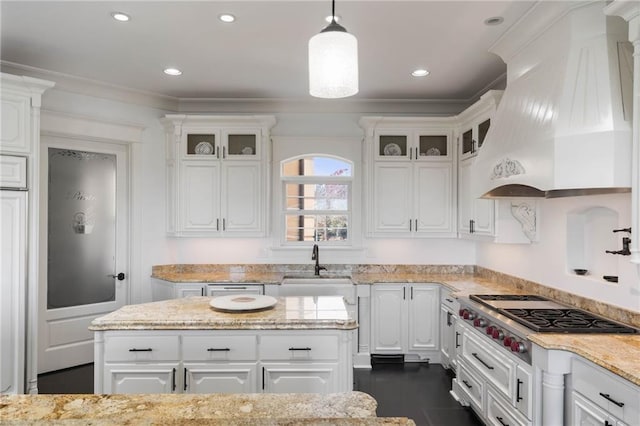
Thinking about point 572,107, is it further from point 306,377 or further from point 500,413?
point 306,377

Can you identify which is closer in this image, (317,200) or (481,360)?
(481,360)

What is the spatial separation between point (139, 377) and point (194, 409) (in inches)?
51.2

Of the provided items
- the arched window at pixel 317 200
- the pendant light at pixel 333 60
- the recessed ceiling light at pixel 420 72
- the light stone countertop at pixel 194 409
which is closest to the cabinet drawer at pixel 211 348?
the light stone countertop at pixel 194 409

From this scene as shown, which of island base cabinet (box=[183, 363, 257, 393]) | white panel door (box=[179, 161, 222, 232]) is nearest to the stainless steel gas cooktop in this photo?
island base cabinet (box=[183, 363, 257, 393])

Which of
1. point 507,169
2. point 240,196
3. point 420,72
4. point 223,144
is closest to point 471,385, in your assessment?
point 507,169

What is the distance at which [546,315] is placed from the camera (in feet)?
8.23

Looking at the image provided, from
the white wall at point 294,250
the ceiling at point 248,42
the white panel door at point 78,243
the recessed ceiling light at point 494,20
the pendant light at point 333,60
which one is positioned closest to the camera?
Result: the pendant light at point 333,60

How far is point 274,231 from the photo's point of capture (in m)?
4.68

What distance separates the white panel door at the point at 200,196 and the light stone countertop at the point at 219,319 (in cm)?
199

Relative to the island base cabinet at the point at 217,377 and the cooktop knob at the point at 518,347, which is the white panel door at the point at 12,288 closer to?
the island base cabinet at the point at 217,377

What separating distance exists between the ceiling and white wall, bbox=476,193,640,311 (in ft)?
4.57

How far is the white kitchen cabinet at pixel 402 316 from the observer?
4152 millimetres

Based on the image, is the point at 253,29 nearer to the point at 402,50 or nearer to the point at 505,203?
the point at 402,50

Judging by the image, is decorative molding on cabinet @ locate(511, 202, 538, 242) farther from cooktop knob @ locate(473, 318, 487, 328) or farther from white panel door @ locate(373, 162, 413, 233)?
white panel door @ locate(373, 162, 413, 233)
